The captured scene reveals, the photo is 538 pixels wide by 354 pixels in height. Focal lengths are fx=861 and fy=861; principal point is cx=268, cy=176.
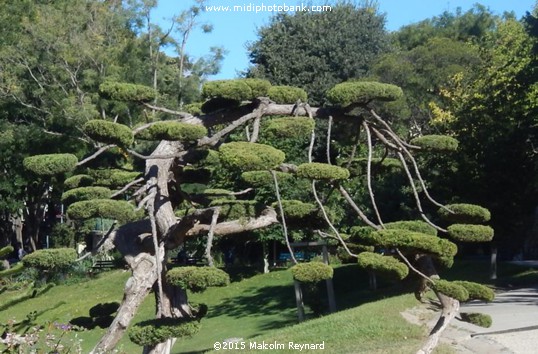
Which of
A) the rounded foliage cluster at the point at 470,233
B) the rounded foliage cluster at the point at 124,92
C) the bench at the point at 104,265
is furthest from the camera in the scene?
the bench at the point at 104,265

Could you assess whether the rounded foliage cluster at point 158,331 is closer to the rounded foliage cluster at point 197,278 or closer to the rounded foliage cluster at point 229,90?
the rounded foliage cluster at point 197,278

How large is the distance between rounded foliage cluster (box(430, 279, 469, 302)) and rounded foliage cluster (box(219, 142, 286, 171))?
1664mm

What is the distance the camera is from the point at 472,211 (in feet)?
25.8

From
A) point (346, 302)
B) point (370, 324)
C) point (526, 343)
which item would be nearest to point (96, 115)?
point (346, 302)

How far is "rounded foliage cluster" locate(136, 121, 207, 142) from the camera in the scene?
7.16 m

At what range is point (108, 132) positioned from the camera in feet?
22.9

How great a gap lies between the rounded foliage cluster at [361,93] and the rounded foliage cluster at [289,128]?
58 cm

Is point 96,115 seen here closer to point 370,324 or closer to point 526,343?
point 370,324

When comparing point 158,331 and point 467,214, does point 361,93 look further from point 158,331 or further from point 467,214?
point 158,331

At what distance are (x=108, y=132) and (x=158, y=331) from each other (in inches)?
65.9

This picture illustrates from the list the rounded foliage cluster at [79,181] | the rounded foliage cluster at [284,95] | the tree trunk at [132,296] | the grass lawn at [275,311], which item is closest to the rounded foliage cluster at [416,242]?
the rounded foliage cluster at [284,95]

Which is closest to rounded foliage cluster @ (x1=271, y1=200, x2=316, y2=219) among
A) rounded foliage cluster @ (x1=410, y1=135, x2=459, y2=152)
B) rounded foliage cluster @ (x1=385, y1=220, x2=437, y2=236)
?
rounded foliage cluster @ (x1=385, y1=220, x2=437, y2=236)

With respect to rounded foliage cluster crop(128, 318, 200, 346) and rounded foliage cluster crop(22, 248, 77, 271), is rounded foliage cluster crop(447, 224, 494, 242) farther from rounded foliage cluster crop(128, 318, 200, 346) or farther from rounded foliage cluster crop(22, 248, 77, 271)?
rounded foliage cluster crop(22, 248, 77, 271)

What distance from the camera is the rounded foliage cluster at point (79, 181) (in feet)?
28.6
